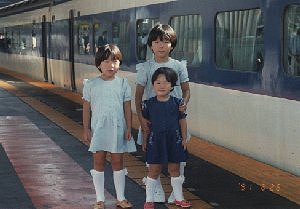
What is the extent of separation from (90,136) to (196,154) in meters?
2.78

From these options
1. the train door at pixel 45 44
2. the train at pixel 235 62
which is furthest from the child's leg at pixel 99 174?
the train door at pixel 45 44

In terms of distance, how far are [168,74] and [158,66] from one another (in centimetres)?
34

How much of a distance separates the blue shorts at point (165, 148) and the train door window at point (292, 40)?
6.70ft

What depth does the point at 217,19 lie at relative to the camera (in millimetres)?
8602

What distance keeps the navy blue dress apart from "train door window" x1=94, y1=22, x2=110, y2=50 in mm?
9075

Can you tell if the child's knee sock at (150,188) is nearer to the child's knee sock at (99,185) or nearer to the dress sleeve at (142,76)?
the child's knee sock at (99,185)

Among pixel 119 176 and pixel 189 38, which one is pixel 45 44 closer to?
pixel 189 38

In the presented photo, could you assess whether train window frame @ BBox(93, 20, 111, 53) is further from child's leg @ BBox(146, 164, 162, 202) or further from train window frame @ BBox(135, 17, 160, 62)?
child's leg @ BBox(146, 164, 162, 202)

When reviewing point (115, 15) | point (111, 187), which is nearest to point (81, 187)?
point (111, 187)

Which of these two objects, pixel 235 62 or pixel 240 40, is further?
pixel 235 62

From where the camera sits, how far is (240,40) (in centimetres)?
804

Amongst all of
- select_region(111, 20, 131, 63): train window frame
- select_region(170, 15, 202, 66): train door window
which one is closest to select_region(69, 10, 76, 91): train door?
select_region(111, 20, 131, 63): train window frame

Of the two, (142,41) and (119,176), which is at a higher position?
(142,41)

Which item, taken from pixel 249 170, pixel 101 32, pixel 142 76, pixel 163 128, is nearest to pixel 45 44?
pixel 101 32
